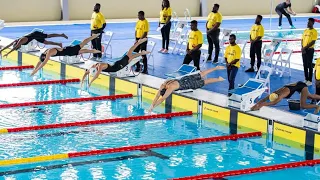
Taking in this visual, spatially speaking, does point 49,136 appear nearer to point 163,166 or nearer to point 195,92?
point 163,166

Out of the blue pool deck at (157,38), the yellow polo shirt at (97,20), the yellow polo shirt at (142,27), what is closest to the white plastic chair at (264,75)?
the blue pool deck at (157,38)

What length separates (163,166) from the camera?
399 inches

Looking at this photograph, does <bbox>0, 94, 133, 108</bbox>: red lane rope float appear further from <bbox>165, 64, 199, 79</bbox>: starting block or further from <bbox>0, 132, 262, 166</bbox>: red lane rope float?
<bbox>0, 132, 262, 166</bbox>: red lane rope float

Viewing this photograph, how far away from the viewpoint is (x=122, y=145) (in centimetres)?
1116

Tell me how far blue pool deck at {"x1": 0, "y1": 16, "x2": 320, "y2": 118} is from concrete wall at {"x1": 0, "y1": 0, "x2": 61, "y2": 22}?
3.33ft

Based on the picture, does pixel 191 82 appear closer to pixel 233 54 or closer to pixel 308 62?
pixel 233 54

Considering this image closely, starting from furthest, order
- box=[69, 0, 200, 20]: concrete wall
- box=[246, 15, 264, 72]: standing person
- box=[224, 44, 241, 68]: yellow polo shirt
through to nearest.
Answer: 1. box=[69, 0, 200, 20]: concrete wall
2. box=[246, 15, 264, 72]: standing person
3. box=[224, 44, 241, 68]: yellow polo shirt

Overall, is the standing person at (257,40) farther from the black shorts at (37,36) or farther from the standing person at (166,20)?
the black shorts at (37,36)

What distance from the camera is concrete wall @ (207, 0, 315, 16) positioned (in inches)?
1134

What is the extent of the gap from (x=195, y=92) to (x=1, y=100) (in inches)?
147

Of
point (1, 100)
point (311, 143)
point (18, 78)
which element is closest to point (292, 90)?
point (311, 143)

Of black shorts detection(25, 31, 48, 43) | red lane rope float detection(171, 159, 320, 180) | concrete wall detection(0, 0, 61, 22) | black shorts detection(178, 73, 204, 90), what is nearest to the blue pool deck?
black shorts detection(178, 73, 204, 90)

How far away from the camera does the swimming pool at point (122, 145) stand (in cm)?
991

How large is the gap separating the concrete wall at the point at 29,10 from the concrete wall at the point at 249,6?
20.6 ft
